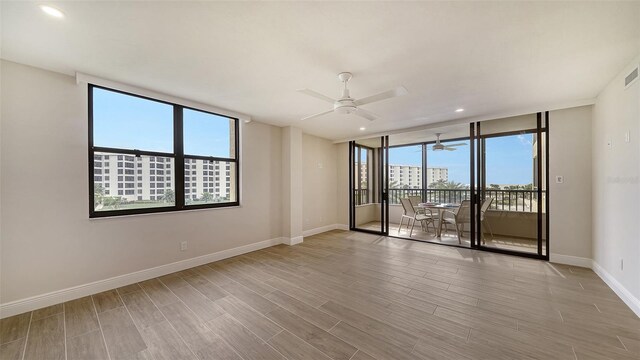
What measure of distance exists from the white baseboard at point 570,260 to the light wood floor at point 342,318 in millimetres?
214

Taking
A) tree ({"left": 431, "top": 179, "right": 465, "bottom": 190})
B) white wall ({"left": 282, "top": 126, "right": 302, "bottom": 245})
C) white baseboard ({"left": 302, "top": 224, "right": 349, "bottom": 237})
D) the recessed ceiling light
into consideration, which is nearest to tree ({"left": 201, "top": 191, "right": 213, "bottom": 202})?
white wall ({"left": 282, "top": 126, "right": 302, "bottom": 245})

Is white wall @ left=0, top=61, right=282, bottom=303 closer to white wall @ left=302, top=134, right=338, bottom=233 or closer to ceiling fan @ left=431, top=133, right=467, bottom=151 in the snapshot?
white wall @ left=302, top=134, right=338, bottom=233

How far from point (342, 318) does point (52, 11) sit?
3.43 meters

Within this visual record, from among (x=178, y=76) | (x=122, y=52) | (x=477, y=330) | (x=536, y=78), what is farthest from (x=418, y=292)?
(x=122, y=52)

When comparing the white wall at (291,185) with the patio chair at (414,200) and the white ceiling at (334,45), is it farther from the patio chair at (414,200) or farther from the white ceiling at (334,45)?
the patio chair at (414,200)

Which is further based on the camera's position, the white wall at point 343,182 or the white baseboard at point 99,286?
the white wall at point 343,182

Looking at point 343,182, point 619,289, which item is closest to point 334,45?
point 619,289

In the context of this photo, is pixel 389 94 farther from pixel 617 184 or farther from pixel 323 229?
pixel 323 229

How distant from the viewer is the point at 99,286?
2.77m

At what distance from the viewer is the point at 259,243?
181 inches

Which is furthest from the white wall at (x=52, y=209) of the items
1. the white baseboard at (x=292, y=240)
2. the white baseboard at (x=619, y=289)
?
the white baseboard at (x=619, y=289)

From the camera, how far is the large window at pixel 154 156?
287cm

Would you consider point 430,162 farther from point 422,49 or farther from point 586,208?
point 422,49

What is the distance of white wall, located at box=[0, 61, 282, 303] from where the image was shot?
2305mm
